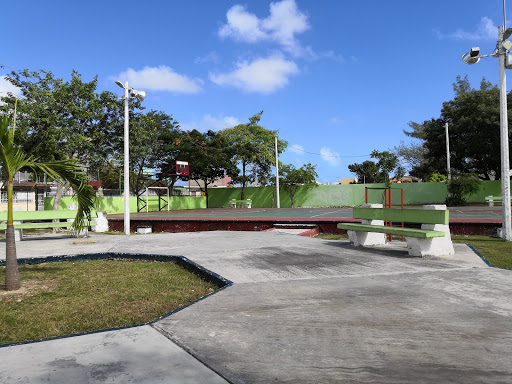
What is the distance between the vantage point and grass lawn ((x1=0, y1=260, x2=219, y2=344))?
3.80 meters

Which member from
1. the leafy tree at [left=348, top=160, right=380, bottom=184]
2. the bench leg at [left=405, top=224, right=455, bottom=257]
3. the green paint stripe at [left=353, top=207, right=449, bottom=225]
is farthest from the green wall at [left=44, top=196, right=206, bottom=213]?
the leafy tree at [left=348, top=160, right=380, bottom=184]

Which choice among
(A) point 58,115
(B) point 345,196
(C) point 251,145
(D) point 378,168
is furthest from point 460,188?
(D) point 378,168

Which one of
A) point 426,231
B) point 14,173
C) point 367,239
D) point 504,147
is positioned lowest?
point 367,239

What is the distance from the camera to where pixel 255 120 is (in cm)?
3922

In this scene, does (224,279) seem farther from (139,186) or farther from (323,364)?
(139,186)

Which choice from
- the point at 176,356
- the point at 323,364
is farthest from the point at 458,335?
the point at 176,356

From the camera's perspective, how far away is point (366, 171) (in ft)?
249

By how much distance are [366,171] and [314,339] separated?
76.3 m

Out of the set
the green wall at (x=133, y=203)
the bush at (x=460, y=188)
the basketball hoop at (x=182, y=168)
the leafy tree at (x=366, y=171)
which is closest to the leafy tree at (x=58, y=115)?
the green wall at (x=133, y=203)

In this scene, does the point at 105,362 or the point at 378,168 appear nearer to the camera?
the point at 105,362

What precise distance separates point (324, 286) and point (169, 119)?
113 ft

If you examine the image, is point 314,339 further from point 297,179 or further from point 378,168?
point 378,168

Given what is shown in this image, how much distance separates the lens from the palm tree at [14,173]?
5.24m

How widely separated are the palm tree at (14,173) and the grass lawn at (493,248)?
7.37 metres
